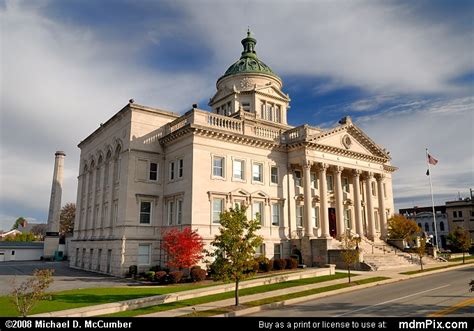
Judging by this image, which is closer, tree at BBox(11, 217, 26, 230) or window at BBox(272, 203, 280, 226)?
window at BBox(272, 203, 280, 226)

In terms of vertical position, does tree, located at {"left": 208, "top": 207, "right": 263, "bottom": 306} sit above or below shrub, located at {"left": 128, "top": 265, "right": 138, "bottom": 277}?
above

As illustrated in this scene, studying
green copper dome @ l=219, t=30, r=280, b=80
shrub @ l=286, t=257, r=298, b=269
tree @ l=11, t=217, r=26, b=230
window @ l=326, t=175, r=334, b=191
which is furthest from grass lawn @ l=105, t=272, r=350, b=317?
tree @ l=11, t=217, r=26, b=230

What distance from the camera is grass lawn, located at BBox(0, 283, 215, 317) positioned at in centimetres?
1838

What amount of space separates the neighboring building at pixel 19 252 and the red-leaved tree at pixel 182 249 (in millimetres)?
57814

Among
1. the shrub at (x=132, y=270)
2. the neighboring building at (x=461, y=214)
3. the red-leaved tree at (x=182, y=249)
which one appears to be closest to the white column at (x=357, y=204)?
the red-leaved tree at (x=182, y=249)

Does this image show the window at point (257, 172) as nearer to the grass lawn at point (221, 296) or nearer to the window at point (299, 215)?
the window at point (299, 215)

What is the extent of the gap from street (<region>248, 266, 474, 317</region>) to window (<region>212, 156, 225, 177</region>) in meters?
16.5

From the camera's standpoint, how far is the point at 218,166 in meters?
35.0

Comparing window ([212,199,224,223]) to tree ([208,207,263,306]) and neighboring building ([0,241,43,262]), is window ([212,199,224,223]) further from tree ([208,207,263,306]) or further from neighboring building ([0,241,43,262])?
neighboring building ([0,241,43,262])

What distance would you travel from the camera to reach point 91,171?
4603 cm

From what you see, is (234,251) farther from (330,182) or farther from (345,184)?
(345,184)

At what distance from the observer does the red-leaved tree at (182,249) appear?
2766cm
